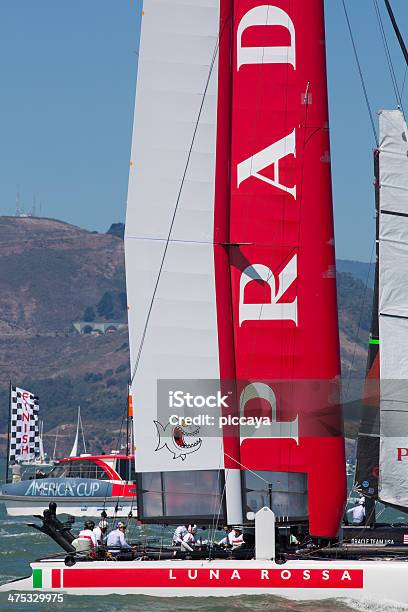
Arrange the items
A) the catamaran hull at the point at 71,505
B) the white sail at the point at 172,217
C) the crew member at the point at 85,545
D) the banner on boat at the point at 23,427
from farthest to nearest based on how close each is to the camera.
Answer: the banner on boat at the point at 23,427 < the catamaran hull at the point at 71,505 < the white sail at the point at 172,217 < the crew member at the point at 85,545

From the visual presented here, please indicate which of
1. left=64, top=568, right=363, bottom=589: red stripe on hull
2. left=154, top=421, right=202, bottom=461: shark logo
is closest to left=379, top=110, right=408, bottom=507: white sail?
left=154, top=421, right=202, bottom=461: shark logo

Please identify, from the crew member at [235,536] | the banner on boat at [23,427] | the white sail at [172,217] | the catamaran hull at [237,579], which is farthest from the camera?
the banner on boat at [23,427]

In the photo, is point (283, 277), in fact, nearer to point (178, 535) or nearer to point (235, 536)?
point (178, 535)

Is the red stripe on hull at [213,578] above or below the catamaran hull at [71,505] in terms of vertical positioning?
below

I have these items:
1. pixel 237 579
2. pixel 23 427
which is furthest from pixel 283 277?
pixel 23 427

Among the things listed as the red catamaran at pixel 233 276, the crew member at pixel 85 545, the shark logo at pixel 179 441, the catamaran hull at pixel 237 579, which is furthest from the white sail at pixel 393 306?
the crew member at pixel 85 545

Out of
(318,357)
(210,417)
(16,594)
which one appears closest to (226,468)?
(210,417)

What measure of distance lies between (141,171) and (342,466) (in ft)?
15.1

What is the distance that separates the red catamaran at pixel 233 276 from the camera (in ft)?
60.5

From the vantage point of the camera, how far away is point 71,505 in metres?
46.2

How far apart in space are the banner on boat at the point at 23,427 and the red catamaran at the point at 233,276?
35.8 m

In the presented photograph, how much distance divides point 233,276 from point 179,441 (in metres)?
2.22

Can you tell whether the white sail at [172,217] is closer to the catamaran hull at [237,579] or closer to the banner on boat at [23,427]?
the catamaran hull at [237,579]

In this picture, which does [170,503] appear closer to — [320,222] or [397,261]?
[320,222]
